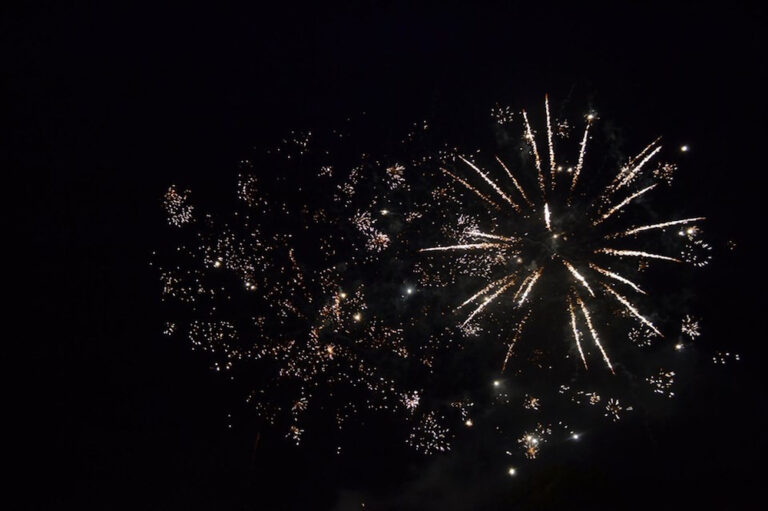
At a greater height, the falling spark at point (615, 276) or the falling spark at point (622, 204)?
the falling spark at point (622, 204)

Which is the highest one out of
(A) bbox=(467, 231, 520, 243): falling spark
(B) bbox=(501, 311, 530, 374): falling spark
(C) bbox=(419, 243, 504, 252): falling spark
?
(A) bbox=(467, 231, 520, 243): falling spark

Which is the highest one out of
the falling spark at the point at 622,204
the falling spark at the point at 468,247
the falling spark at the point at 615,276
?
the falling spark at the point at 622,204

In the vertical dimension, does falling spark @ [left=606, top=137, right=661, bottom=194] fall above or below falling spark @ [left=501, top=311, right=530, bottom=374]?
above

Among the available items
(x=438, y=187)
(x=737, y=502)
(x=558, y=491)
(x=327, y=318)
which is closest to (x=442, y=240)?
(x=438, y=187)

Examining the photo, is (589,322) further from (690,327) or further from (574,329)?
(690,327)

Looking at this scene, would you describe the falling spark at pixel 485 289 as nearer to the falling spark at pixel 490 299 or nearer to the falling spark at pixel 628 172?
the falling spark at pixel 490 299

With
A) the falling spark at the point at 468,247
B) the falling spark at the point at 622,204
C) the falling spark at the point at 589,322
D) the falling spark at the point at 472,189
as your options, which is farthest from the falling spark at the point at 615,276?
the falling spark at the point at 472,189

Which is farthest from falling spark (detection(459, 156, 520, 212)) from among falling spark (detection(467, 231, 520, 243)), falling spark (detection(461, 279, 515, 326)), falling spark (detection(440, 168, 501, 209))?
falling spark (detection(461, 279, 515, 326))

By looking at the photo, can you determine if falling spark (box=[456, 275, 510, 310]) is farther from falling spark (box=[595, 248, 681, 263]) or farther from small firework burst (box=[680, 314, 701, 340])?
small firework burst (box=[680, 314, 701, 340])

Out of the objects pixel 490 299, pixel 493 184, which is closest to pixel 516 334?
pixel 490 299

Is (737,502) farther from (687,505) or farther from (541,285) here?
(541,285)

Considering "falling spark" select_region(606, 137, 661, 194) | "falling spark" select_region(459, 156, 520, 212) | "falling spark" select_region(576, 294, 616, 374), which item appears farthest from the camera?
"falling spark" select_region(576, 294, 616, 374)

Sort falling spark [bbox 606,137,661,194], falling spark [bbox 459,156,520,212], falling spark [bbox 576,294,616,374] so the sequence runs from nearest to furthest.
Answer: falling spark [bbox 606,137,661,194] → falling spark [bbox 459,156,520,212] → falling spark [bbox 576,294,616,374]
